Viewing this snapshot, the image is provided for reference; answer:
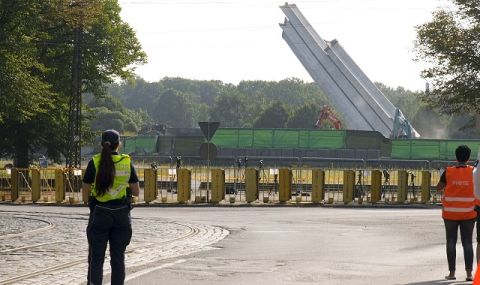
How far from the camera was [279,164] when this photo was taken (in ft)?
277

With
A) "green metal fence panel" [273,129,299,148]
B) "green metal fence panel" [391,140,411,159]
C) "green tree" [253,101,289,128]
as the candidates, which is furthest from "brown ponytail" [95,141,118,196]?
"green tree" [253,101,289,128]

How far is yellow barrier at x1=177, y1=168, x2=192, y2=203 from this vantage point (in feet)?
120

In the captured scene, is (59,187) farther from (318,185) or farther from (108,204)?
(108,204)

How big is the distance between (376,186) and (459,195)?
24.4m

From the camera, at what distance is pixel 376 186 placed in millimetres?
37562

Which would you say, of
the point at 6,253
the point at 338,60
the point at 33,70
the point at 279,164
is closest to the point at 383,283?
the point at 6,253

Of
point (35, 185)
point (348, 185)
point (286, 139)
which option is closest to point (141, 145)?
point (286, 139)

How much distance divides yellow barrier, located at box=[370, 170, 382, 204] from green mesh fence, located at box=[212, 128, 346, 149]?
5250cm

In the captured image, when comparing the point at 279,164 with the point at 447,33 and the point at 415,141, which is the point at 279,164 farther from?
the point at 447,33

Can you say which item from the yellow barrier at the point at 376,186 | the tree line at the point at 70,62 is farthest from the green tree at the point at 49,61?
the yellow barrier at the point at 376,186

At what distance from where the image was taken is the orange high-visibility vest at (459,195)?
43.4ft

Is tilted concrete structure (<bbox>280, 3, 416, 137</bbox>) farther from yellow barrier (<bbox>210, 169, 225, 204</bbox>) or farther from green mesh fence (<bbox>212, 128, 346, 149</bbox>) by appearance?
yellow barrier (<bbox>210, 169, 225, 204</bbox>)

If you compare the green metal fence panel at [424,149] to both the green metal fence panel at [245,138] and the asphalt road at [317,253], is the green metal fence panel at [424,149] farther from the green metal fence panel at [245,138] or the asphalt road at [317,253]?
the asphalt road at [317,253]

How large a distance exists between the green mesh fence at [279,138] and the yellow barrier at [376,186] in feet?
172
